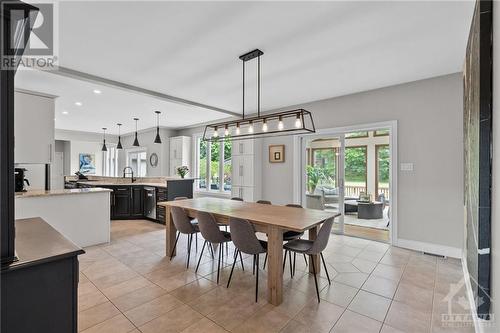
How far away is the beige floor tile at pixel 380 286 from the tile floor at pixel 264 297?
1cm

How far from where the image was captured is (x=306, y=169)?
5266 millimetres

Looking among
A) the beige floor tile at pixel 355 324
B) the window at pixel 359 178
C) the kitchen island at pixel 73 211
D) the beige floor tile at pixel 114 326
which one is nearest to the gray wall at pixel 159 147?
the kitchen island at pixel 73 211

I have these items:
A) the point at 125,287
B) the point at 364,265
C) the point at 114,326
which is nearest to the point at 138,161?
the point at 125,287

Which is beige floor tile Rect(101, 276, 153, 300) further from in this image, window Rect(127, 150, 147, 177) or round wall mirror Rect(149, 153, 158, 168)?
window Rect(127, 150, 147, 177)

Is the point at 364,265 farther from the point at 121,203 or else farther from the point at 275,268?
the point at 121,203

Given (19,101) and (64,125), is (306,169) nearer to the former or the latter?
(19,101)

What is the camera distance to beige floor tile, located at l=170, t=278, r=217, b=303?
244 cm

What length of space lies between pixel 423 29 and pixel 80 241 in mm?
5405

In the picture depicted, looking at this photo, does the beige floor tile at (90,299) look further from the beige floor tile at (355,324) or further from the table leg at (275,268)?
the beige floor tile at (355,324)

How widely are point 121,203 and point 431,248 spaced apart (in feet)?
20.9

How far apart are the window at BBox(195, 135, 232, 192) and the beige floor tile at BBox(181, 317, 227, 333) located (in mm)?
5039

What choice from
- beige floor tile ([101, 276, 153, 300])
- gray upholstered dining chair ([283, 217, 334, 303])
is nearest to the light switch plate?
gray upholstered dining chair ([283, 217, 334, 303])

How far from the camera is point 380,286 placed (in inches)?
105

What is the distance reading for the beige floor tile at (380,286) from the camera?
2.53 metres
